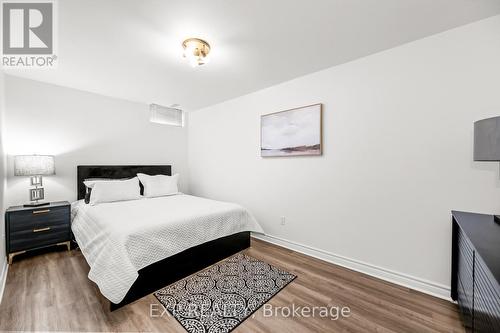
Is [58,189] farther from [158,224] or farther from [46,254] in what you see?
[158,224]

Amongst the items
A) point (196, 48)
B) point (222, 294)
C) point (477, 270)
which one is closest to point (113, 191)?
point (222, 294)

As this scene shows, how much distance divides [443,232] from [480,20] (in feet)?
5.90

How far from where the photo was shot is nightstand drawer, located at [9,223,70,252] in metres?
2.51

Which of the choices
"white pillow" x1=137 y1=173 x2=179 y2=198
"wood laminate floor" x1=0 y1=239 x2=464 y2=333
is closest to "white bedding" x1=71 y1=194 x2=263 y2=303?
"wood laminate floor" x1=0 y1=239 x2=464 y2=333

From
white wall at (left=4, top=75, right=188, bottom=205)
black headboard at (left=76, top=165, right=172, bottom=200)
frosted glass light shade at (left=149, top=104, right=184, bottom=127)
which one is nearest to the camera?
white wall at (left=4, top=75, right=188, bottom=205)

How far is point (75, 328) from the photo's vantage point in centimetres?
152

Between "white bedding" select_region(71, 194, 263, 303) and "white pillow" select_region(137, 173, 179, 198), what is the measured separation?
493 millimetres

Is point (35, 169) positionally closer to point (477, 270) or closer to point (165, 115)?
point (165, 115)

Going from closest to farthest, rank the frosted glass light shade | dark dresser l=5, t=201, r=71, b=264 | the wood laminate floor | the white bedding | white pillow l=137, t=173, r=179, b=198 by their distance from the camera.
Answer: the wood laminate floor
the white bedding
dark dresser l=5, t=201, r=71, b=264
white pillow l=137, t=173, r=179, b=198
the frosted glass light shade

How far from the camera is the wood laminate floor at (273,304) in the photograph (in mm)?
1561

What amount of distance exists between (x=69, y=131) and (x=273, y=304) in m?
3.73

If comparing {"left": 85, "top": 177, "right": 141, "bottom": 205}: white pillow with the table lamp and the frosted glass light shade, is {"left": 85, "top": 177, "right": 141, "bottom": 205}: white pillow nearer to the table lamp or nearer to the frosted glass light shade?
the table lamp

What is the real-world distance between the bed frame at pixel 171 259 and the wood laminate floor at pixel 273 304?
10 centimetres

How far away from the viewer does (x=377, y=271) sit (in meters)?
2.24
